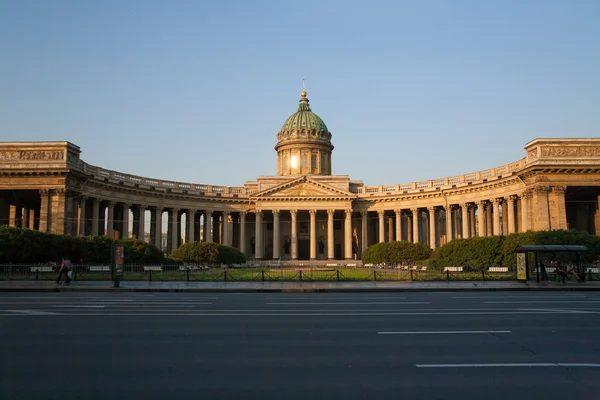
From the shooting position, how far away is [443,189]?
2970 inches

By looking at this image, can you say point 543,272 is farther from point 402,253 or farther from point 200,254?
point 200,254

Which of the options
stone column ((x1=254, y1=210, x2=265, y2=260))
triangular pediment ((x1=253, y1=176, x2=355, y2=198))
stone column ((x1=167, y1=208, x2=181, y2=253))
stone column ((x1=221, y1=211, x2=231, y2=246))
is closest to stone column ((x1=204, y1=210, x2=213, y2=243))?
stone column ((x1=221, y1=211, x2=231, y2=246))

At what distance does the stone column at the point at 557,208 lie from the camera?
2175 inches

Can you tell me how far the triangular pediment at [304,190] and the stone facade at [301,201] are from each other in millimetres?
155

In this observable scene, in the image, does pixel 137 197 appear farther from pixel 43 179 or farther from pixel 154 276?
pixel 154 276

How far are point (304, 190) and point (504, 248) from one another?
136 feet

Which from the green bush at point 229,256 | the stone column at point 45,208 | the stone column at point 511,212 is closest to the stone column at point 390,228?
the stone column at point 511,212

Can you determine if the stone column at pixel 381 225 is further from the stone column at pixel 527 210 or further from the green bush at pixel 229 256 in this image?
the stone column at pixel 527 210

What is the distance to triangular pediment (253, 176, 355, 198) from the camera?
83875 mm

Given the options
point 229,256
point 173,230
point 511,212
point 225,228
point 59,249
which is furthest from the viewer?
point 225,228

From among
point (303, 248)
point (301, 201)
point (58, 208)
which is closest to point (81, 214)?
point (58, 208)
